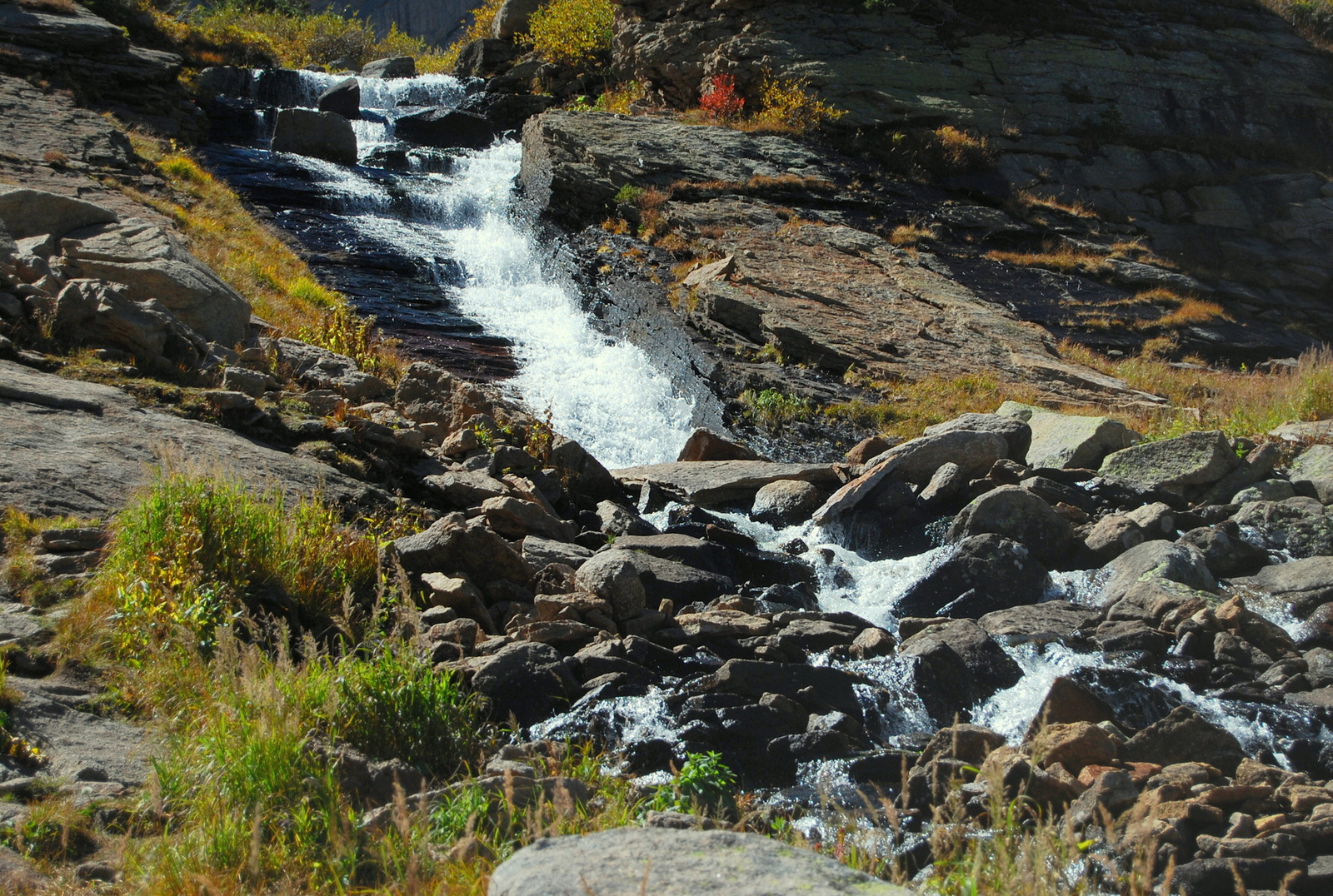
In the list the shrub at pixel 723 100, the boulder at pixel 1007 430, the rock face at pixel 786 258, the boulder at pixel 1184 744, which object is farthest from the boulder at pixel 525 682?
the shrub at pixel 723 100

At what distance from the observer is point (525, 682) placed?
4441mm

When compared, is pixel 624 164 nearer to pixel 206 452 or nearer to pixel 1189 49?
pixel 206 452

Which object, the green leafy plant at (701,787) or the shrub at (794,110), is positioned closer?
the green leafy plant at (701,787)

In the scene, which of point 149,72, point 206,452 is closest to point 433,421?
point 206,452

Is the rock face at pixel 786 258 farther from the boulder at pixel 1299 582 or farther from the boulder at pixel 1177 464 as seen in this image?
the boulder at pixel 1299 582

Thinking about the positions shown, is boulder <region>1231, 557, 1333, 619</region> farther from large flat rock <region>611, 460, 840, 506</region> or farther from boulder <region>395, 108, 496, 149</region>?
boulder <region>395, 108, 496, 149</region>

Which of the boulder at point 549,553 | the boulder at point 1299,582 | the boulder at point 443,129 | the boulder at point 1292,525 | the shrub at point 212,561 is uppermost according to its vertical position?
the boulder at point 443,129

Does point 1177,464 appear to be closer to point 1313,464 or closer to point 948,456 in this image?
point 1313,464

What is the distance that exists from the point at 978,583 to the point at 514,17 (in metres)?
26.7

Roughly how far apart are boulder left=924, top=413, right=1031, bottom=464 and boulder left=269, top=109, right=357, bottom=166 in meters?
15.8

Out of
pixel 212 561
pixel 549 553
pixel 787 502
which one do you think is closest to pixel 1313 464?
pixel 787 502

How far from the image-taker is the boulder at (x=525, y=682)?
4320mm

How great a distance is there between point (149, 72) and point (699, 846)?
72.8ft

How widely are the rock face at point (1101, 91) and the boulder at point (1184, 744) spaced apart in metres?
15.9
